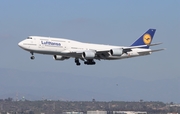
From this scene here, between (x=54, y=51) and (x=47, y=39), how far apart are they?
2.27 meters

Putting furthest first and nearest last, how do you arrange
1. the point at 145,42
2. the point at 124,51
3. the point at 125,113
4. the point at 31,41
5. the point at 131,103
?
1. the point at 131,103
2. the point at 125,113
3. the point at 145,42
4. the point at 124,51
5. the point at 31,41

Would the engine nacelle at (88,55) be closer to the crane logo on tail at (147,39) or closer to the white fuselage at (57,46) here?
the white fuselage at (57,46)

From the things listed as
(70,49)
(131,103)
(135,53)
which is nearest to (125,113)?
(131,103)

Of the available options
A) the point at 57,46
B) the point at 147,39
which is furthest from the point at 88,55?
the point at 147,39

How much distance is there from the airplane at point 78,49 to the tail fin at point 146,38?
0.27 metres

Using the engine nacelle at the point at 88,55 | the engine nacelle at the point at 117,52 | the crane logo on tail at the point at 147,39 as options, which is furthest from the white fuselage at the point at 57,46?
the crane logo on tail at the point at 147,39

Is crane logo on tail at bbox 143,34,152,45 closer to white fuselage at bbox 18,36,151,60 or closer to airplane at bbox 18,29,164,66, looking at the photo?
airplane at bbox 18,29,164,66

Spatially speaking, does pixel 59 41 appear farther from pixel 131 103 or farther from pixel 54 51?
pixel 131 103

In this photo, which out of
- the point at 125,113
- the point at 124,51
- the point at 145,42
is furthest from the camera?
the point at 125,113

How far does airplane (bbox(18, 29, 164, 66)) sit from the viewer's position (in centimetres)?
8506

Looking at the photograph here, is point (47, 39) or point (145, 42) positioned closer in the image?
point (47, 39)

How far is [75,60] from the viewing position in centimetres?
9488

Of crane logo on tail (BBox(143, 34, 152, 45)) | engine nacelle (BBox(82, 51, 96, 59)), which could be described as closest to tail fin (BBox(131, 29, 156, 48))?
crane logo on tail (BBox(143, 34, 152, 45))

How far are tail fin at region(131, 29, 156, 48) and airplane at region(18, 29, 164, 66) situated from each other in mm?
271
